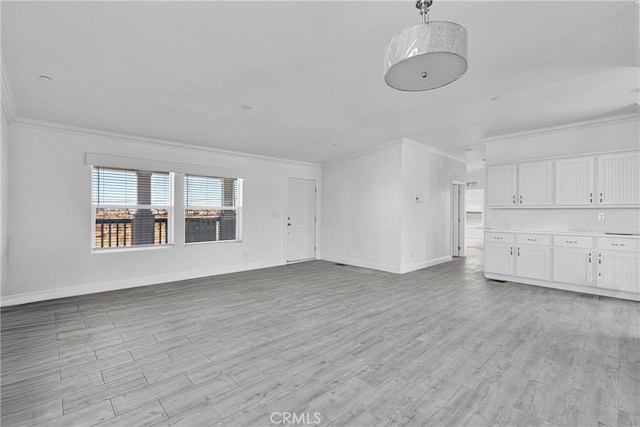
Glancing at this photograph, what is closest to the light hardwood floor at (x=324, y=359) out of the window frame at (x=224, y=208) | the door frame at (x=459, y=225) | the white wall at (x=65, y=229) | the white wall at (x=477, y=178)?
the white wall at (x=65, y=229)

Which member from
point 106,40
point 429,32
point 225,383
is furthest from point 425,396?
point 106,40

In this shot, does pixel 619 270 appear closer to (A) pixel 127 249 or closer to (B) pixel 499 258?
(B) pixel 499 258

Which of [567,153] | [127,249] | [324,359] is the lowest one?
[324,359]

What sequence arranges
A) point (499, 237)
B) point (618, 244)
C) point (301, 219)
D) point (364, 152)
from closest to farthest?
point (618, 244)
point (499, 237)
point (364, 152)
point (301, 219)

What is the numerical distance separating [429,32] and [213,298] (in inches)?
160

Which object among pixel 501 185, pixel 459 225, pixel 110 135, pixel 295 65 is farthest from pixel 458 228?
pixel 110 135

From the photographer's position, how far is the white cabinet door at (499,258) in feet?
16.6

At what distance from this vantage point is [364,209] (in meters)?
6.45

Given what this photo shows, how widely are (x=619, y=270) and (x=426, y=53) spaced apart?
4.79 metres

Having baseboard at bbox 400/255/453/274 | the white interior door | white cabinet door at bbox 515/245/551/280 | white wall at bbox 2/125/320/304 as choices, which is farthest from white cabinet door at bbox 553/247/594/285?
white wall at bbox 2/125/320/304

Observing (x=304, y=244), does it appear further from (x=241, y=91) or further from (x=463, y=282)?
(x=241, y=91)

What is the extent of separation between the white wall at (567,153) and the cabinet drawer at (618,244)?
39 centimetres

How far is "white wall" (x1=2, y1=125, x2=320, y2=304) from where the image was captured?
13.0 ft

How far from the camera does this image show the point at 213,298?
4.20 meters
